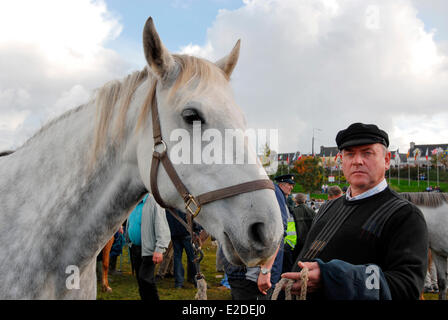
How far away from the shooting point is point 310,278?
1.65 metres

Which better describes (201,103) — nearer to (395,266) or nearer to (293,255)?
(395,266)

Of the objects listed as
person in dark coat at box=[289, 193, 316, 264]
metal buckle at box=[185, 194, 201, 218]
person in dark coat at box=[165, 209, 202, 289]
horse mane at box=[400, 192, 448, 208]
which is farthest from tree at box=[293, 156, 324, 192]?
metal buckle at box=[185, 194, 201, 218]

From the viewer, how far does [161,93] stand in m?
2.13

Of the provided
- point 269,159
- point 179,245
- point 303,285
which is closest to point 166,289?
point 179,245

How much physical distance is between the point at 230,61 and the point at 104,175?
1338 mm

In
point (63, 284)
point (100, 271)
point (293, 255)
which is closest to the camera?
point (63, 284)

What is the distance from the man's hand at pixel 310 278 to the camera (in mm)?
1646

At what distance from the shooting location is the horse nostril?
164 cm

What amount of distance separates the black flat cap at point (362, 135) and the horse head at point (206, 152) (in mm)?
813

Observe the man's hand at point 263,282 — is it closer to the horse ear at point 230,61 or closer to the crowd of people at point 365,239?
the crowd of people at point 365,239

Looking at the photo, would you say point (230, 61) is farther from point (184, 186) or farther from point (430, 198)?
point (430, 198)

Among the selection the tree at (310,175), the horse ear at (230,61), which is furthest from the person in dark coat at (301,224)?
the tree at (310,175)

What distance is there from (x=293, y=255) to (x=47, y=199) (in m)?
4.56
